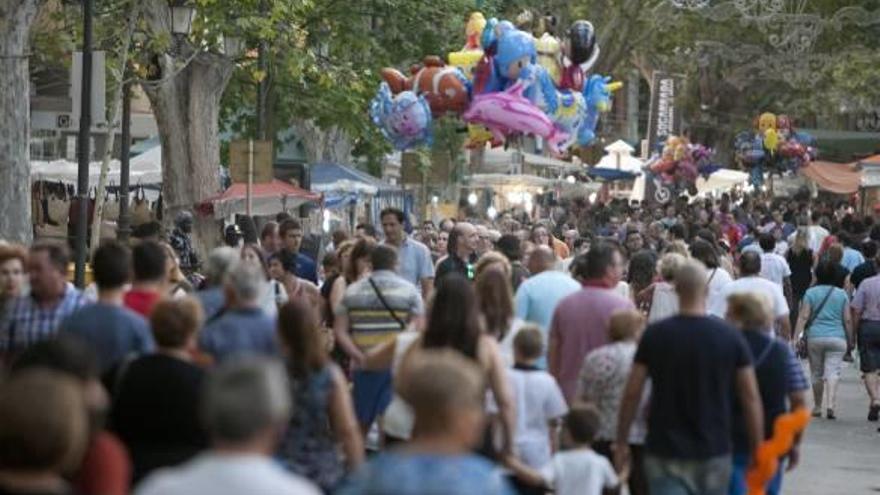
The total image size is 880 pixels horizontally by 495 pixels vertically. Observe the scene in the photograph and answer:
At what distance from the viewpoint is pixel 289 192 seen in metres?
32.2

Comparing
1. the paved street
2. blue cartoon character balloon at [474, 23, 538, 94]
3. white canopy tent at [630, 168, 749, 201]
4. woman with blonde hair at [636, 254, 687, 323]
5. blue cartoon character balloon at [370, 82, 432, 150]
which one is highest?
blue cartoon character balloon at [474, 23, 538, 94]

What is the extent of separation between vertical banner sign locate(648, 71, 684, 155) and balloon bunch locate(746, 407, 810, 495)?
54.3 m

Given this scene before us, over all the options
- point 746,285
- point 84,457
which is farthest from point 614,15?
point 84,457

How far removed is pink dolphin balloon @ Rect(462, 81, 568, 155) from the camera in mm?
20078

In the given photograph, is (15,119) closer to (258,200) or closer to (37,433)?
(258,200)

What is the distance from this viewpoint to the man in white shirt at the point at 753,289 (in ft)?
51.3

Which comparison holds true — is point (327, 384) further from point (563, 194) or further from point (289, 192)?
point (563, 194)

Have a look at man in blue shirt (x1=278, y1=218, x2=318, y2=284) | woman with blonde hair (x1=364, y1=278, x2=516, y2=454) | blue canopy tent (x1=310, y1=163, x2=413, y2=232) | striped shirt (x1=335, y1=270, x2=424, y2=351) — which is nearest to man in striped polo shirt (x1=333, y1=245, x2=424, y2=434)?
striped shirt (x1=335, y1=270, x2=424, y2=351)

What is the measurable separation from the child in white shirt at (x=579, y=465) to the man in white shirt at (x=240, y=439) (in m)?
4.92

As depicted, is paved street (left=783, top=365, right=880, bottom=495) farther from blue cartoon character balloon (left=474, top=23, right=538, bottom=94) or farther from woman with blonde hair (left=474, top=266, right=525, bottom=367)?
woman with blonde hair (left=474, top=266, right=525, bottom=367)

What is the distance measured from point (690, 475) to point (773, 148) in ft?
132

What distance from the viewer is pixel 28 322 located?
36.1 feet

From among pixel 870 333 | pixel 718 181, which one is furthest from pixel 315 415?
pixel 718 181

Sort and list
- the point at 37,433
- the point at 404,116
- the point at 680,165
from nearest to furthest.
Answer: the point at 37,433 < the point at 404,116 < the point at 680,165
